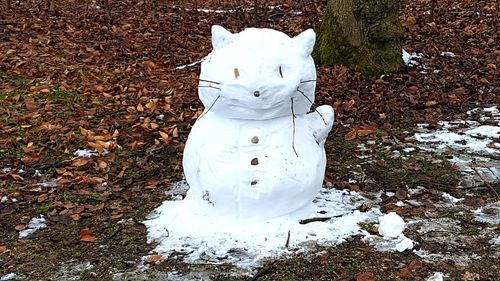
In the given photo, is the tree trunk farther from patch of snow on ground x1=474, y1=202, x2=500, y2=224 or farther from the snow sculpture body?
the snow sculpture body

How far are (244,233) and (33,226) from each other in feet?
5.45

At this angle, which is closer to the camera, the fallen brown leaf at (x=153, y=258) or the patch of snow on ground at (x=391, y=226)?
the fallen brown leaf at (x=153, y=258)

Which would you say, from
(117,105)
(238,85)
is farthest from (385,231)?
(117,105)

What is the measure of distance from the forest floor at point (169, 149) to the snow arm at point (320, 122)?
0.68 meters

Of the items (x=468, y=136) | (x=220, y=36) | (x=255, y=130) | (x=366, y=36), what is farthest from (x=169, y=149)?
(x=366, y=36)

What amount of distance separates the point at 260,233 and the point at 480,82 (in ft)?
16.2

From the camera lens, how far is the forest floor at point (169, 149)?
405 cm

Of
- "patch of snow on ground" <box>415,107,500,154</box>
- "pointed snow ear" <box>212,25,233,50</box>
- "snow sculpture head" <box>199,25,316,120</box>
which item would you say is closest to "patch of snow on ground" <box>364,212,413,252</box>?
"snow sculpture head" <box>199,25,316,120</box>

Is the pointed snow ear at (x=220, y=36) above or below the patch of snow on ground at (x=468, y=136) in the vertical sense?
above

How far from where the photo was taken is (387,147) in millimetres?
6148

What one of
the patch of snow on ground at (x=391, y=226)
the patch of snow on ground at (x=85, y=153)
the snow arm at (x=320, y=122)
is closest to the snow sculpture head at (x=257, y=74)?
the snow arm at (x=320, y=122)

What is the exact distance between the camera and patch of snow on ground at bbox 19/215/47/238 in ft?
15.1

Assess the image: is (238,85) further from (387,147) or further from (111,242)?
(387,147)

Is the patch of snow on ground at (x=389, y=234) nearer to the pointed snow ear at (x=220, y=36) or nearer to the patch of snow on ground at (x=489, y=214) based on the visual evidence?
the patch of snow on ground at (x=489, y=214)
